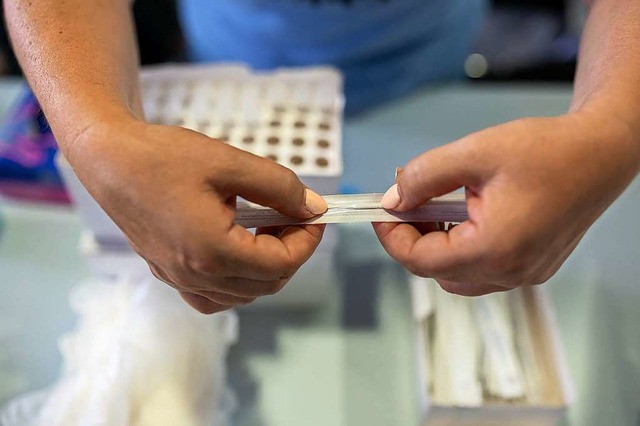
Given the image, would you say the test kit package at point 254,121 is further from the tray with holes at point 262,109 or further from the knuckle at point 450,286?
the knuckle at point 450,286

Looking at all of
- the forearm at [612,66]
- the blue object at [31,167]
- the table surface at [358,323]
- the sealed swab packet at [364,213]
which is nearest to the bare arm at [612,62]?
the forearm at [612,66]

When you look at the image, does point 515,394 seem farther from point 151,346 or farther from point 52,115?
point 52,115

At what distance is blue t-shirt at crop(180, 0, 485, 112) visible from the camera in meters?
0.68

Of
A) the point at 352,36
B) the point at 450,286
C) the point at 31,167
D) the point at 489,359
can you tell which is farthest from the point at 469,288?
the point at 31,167

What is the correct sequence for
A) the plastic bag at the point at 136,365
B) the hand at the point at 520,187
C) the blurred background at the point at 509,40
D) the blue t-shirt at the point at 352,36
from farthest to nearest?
1. the blurred background at the point at 509,40
2. the blue t-shirt at the point at 352,36
3. the plastic bag at the point at 136,365
4. the hand at the point at 520,187

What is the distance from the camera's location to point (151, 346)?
57 centimetres

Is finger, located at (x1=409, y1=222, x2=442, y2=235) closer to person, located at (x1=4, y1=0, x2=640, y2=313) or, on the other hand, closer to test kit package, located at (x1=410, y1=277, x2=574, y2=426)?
person, located at (x1=4, y1=0, x2=640, y2=313)

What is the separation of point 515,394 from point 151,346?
341 mm

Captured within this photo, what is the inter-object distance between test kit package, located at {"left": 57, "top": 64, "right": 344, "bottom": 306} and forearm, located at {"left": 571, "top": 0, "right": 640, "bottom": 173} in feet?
0.72

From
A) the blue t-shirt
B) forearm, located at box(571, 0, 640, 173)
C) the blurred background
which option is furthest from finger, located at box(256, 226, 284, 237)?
the blurred background

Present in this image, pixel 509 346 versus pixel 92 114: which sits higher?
pixel 92 114

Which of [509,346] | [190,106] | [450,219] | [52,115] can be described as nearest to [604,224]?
[509,346]

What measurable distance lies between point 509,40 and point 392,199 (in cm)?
114

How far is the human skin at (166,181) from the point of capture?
0.35 metres
